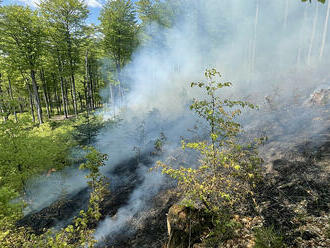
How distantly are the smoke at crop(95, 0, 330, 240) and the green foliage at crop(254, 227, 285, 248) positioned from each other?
6.85 m

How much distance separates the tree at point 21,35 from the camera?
12312 millimetres

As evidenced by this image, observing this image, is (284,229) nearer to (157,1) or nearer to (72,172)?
(72,172)

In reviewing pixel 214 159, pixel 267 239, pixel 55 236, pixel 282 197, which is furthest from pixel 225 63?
pixel 55 236

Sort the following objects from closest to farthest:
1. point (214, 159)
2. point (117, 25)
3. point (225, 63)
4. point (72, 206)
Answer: point (214, 159) → point (72, 206) → point (117, 25) → point (225, 63)

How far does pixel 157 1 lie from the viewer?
20.2 m

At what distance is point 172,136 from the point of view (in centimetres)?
1323

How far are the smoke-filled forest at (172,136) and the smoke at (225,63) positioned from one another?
162 mm

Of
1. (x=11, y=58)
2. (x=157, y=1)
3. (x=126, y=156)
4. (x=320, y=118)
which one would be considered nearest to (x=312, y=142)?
(x=320, y=118)

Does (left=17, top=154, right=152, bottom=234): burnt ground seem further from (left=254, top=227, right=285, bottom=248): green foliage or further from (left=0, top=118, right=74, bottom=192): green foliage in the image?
(left=254, top=227, right=285, bottom=248): green foliage

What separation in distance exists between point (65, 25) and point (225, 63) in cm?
2111

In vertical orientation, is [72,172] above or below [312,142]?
below

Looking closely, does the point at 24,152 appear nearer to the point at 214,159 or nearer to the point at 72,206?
the point at 72,206

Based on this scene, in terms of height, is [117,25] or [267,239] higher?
[117,25]

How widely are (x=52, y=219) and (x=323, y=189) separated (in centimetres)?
996
